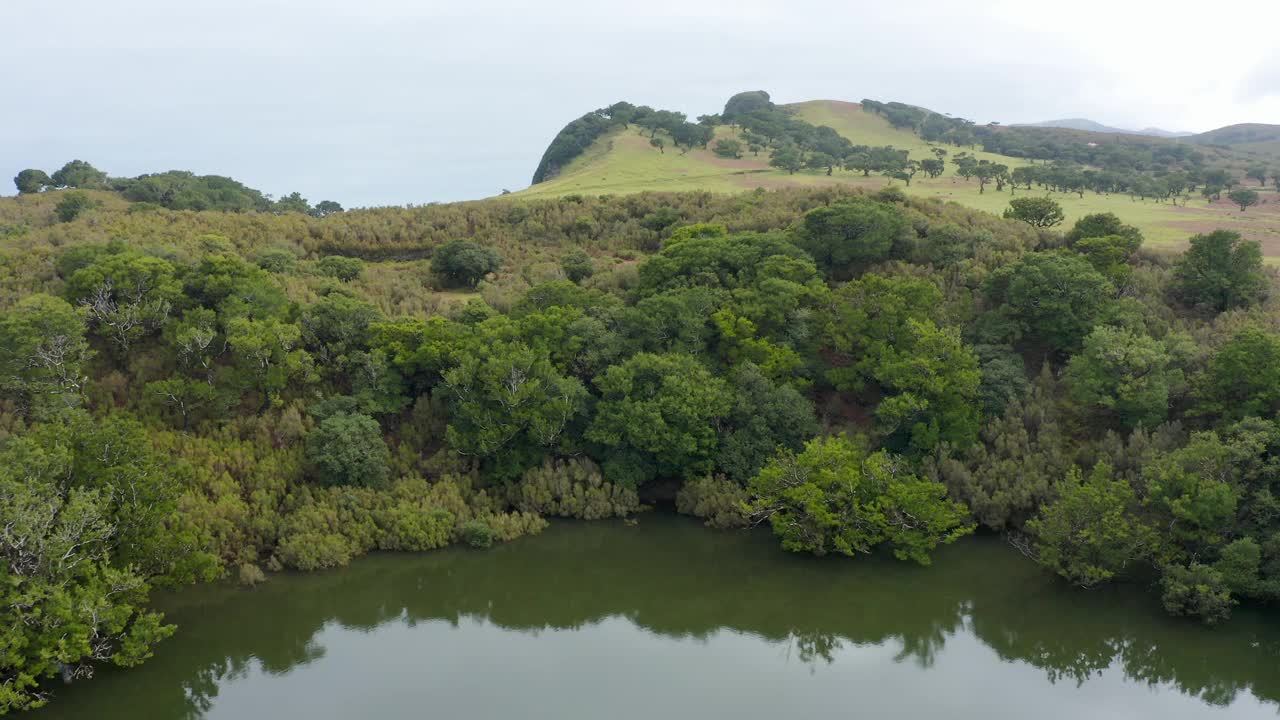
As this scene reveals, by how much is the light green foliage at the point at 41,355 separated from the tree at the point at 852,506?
24.4 m

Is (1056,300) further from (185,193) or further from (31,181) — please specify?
(31,181)

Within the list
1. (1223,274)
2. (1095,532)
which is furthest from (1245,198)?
(1095,532)

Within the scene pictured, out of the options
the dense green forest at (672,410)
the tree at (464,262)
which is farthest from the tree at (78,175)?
the tree at (464,262)

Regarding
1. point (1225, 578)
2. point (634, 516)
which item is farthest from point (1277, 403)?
point (634, 516)

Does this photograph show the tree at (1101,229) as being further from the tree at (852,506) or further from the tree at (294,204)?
the tree at (294,204)

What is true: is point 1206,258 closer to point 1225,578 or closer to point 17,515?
point 1225,578

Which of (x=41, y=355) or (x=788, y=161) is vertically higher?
(x=788, y=161)

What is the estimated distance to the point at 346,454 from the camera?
26.7 m

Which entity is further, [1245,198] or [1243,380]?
[1245,198]

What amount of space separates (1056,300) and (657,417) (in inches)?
661

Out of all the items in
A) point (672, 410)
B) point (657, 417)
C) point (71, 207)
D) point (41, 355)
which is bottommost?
point (657, 417)

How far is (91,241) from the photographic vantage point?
36.5m

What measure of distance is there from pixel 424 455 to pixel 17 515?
1375 cm

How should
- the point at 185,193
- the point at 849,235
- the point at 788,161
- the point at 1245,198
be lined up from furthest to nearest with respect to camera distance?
A: 1. the point at 788,161
2. the point at 1245,198
3. the point at 185,193
4. the point at 849,235
